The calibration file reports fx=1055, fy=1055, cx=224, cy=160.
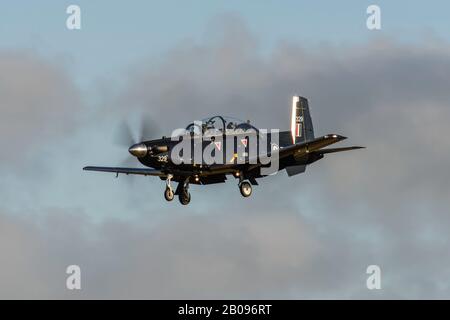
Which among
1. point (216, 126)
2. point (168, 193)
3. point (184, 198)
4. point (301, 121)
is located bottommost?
point (184, 198)

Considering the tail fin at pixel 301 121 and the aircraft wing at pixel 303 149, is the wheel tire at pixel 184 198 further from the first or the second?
the tail fin at pixel 301 121

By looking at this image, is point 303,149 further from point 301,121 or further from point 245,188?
point 301,121

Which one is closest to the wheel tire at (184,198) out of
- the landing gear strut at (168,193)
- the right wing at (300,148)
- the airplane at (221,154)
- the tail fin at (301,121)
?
the airplane at (221,154)

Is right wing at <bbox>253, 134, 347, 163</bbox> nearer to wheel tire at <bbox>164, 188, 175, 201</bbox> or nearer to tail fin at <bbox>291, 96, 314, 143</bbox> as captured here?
tail fin at <bbox>291, 96, 314, 143</bbox>

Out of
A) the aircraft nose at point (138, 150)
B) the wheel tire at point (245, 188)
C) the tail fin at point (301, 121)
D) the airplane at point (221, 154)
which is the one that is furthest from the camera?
the tail fin at point (301, 121)

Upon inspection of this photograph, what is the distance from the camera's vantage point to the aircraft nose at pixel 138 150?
40406mm

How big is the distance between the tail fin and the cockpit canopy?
14.1 feet

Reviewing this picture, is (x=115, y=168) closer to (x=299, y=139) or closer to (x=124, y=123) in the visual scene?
(x=124, y=123)

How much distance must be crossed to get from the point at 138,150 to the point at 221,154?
371 centimetres

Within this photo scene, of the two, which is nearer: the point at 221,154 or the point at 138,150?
the point at 138,150

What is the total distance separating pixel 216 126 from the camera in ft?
138

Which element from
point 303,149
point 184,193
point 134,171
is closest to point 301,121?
point 303,149
